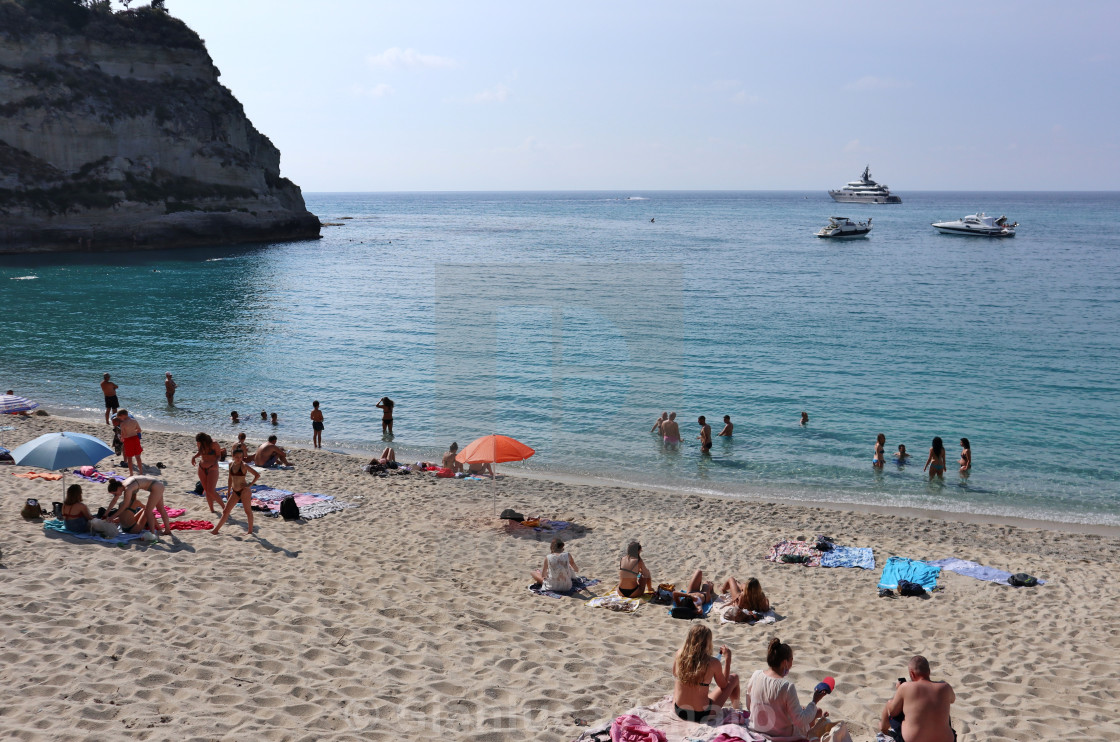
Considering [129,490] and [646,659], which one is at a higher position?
[129,490]

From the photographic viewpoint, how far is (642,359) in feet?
104

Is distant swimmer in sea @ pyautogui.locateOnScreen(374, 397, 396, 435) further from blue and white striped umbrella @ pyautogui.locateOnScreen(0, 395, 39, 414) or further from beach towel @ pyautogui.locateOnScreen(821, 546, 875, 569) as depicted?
beach towel @ pyautogui.locateOnScreen(821, 546, 875, 569)

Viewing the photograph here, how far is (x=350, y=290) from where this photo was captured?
2046 inches

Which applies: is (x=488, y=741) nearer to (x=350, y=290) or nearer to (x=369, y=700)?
(x=369, y=700)

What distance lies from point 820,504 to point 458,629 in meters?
10.9

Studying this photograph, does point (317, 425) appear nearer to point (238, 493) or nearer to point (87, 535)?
point (238, 493)

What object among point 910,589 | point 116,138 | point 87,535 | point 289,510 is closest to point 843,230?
point 116,138

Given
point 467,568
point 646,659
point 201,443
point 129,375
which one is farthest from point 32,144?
point 646,659

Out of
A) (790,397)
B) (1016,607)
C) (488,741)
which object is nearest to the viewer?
(488,741)

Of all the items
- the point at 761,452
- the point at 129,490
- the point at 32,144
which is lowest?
the point at 761,452

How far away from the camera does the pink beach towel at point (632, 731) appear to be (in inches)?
245

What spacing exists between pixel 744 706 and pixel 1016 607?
564cm

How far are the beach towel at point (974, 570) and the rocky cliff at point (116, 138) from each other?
71.0 meters

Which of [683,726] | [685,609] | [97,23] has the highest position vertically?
[97,23]
